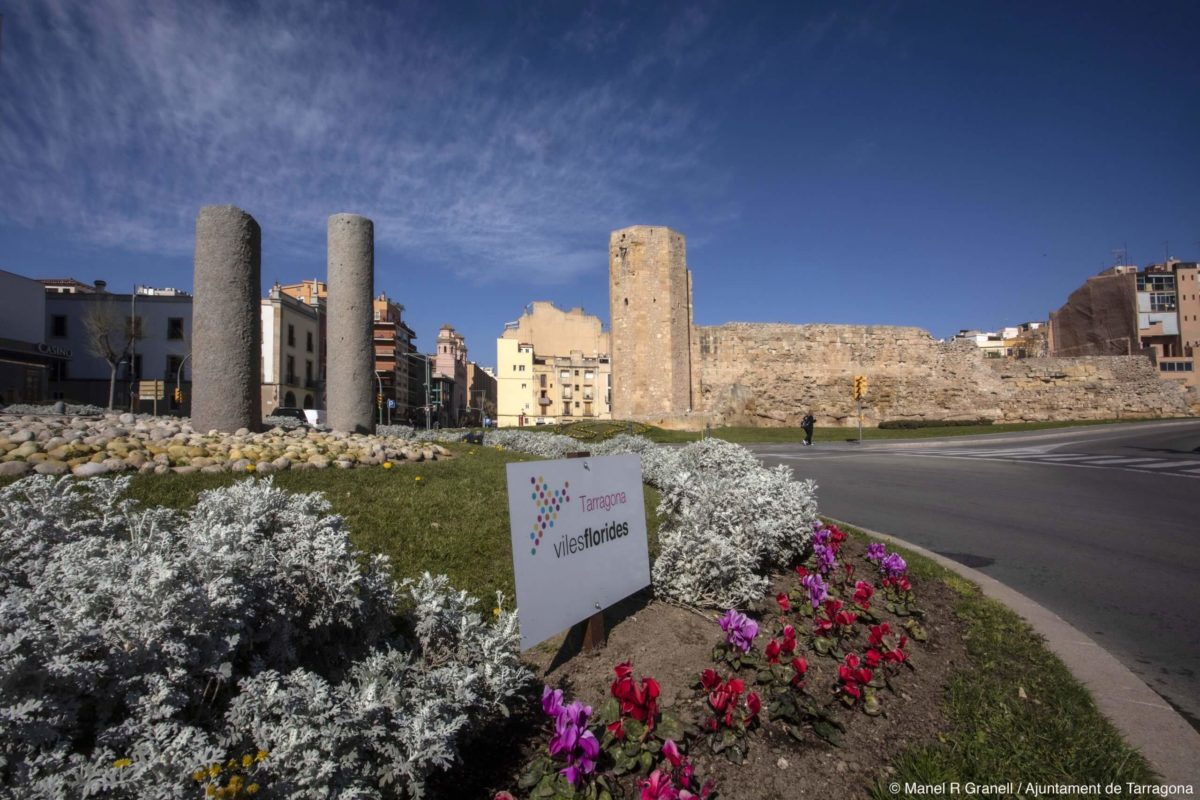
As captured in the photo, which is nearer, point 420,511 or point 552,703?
point 552,703

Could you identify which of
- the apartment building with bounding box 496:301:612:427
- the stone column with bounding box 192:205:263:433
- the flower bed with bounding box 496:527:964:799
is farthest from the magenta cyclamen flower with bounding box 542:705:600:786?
the apartment building with bounding box 496:301:612:427

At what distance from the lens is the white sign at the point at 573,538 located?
9.95 feet

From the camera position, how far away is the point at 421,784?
2.01m

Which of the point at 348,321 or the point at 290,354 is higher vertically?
the point at 290,354

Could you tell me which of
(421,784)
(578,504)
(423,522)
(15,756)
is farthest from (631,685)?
(423,522)

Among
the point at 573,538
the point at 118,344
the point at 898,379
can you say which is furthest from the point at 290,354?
the point at 573,538

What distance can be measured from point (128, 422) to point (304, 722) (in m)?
10.2

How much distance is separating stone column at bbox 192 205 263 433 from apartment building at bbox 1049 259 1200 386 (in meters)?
80.5

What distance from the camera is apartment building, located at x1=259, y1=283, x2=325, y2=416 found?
41438 mm

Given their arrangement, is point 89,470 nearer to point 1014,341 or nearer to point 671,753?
point 671,753

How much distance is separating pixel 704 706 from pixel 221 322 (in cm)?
995

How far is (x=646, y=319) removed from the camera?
33875mm

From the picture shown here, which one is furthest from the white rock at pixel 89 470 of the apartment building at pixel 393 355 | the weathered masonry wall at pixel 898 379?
the apartment building at pixel 393 355

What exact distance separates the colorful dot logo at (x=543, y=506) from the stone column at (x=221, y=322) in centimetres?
860
